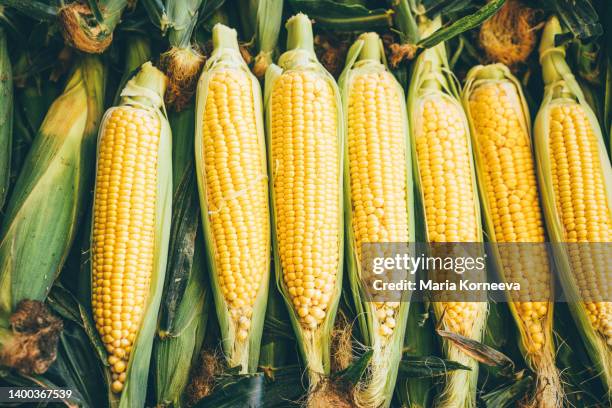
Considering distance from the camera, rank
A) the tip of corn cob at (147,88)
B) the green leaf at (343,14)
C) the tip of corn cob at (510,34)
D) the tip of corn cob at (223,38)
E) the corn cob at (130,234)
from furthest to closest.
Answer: the tip of corn cob at (510,34) < the green leaf at (343,14) < the tip of corn cob at (223,38) < the tip of corn cob at (147,88) < the corn cob at (130,234)

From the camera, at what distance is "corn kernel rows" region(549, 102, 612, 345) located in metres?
1.85

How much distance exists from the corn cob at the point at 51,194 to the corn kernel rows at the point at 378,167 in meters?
1.10

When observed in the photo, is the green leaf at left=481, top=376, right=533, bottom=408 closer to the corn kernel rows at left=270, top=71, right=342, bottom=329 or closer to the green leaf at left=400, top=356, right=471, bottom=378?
the green leaf at left=400, top=356, right=471, bottom=378

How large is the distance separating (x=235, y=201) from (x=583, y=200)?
4.59ft

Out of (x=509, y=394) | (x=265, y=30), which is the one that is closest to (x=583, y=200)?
(x=509, y=394)

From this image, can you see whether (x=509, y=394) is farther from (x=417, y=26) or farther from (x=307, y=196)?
(x=417, y=26)

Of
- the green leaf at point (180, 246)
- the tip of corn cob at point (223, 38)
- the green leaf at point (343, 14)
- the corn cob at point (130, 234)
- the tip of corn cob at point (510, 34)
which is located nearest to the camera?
the corn cob at point (130, 234)

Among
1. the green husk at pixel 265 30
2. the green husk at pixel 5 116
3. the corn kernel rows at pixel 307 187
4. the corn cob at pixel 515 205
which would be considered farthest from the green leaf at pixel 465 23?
the green husk at pixel 5 116

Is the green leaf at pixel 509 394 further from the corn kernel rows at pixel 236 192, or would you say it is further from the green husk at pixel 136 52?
the green husk at pixel 136 52

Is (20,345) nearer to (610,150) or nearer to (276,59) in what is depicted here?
(276,59)

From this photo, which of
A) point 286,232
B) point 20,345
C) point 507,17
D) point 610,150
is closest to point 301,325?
point 286,232

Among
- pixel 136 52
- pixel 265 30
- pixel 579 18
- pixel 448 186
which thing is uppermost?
pixel 579 18

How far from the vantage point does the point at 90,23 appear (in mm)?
1944

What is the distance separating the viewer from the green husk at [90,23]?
191 cm
